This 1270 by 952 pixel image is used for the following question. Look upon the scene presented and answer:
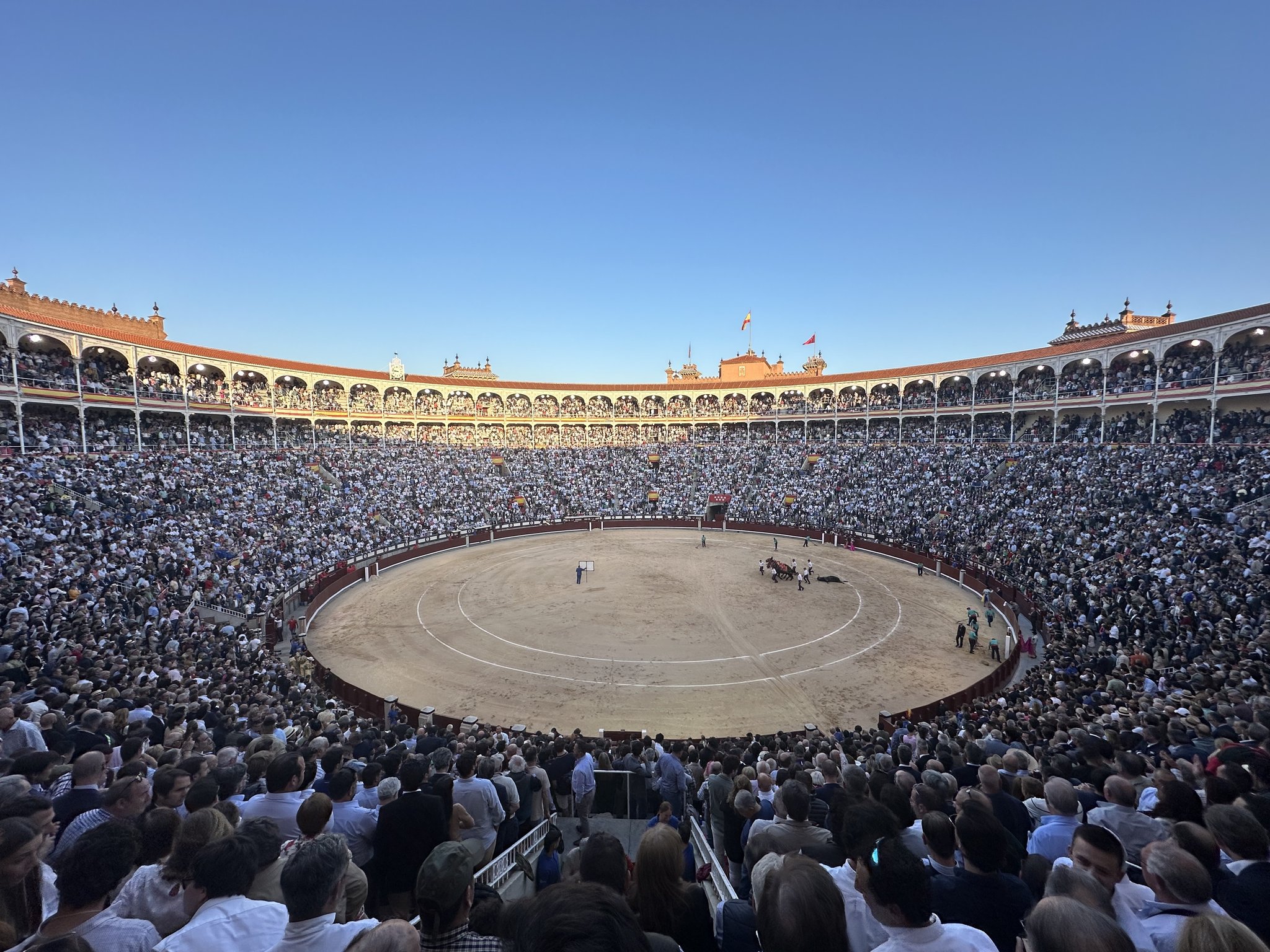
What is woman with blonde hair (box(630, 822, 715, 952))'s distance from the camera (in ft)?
9.00

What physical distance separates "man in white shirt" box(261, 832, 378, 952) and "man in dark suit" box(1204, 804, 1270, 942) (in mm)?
4673

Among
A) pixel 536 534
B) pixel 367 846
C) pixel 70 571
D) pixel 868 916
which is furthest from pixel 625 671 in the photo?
pixel 536 534

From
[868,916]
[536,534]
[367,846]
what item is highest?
[868,916]

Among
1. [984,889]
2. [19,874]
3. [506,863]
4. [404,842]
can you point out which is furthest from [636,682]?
[19,874]

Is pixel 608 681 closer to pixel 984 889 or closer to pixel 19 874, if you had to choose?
pixel 984 889

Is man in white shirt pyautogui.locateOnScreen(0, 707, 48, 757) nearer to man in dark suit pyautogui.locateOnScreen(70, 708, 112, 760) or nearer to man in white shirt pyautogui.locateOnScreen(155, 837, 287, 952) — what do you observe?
man in dark suit pyautogui.locateOnScreen(70, 708, 112, 760)

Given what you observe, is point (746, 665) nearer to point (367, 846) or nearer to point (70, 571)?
point (367, 846)

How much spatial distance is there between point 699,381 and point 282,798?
65.5 metres

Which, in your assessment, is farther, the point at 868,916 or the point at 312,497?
the point at 312,497

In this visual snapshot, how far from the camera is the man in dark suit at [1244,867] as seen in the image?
2.93m

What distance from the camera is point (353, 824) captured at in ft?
14.7

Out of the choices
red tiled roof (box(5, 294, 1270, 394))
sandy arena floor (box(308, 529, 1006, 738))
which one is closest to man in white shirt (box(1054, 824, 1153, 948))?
sandy arena floor (box(308, 529, 1006, 738))

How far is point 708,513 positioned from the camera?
48.2 metres

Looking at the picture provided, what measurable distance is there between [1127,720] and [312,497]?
38981mm
